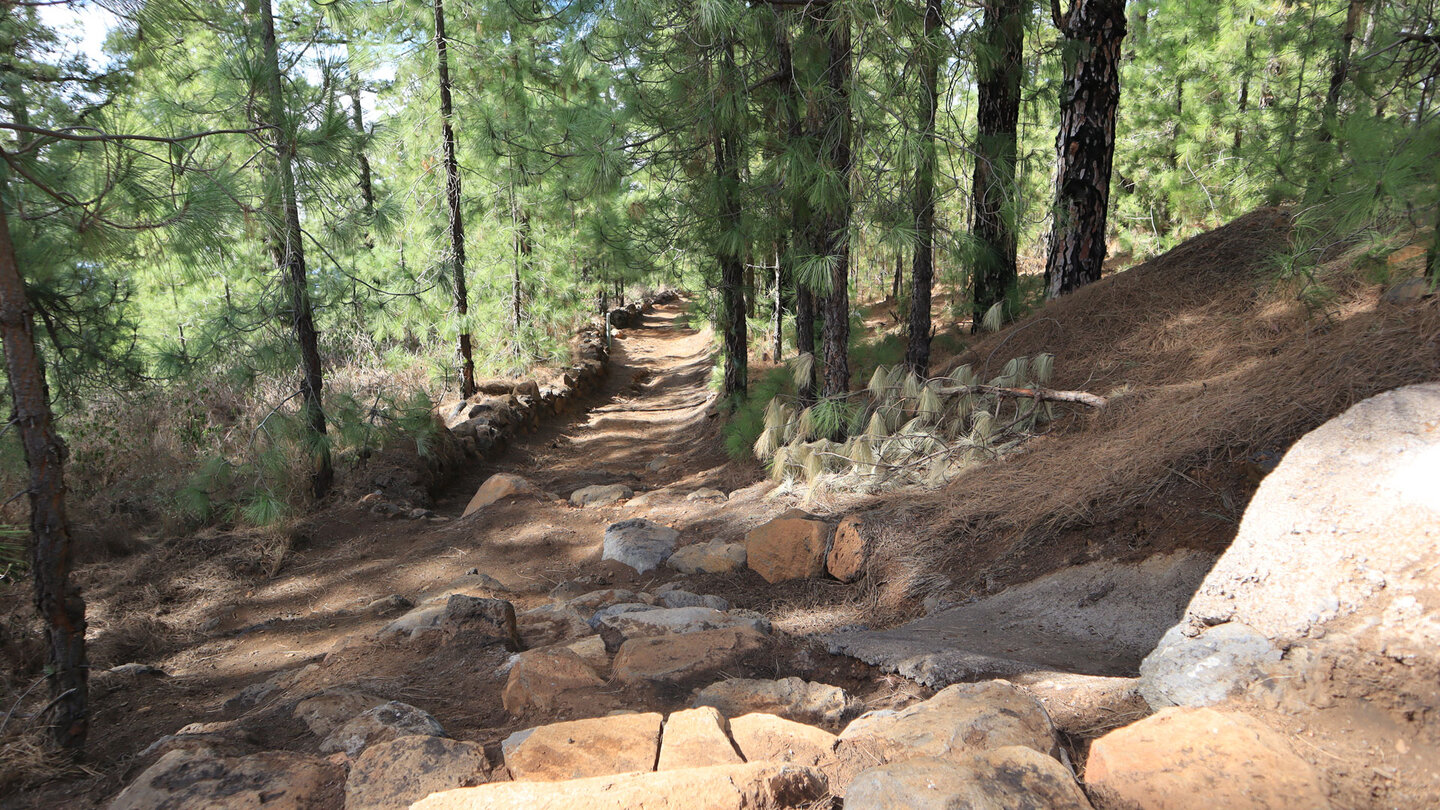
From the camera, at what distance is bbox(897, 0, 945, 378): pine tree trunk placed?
4.62 m

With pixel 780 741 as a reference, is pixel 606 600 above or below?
below

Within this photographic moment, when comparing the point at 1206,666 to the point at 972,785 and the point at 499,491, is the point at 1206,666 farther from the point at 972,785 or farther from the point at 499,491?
the point at 499,491

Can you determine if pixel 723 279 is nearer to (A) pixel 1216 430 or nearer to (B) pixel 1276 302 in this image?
(B) pixel 1276 302

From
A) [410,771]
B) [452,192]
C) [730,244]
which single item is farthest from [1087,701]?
[452,192]

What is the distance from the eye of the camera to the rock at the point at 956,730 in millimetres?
1882

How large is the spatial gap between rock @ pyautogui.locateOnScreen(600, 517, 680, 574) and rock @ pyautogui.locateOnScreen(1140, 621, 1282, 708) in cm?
357

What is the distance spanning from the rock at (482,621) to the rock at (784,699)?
1.12 meters

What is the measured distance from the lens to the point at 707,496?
676 cm

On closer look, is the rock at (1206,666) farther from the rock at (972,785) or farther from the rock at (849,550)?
the rock at (849,550)

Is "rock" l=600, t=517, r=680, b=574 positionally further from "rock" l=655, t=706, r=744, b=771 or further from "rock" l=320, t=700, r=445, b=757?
"rock" l=655, t=706, r=744, b=771

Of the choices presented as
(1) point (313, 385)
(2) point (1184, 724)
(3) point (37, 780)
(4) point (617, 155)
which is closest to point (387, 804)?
(3) point (37, 780)

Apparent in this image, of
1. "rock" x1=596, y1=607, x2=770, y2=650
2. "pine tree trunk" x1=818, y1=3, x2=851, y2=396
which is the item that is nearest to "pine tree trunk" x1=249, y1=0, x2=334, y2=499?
"pine tree trunk" x1=818, y1=3, x2=851, y2=396

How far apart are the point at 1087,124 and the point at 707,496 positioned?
15.4ft

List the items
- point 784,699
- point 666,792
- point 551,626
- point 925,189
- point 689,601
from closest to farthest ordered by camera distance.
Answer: point 666,792
point 784,699
point 551,626
point 689,601
point 925,189
